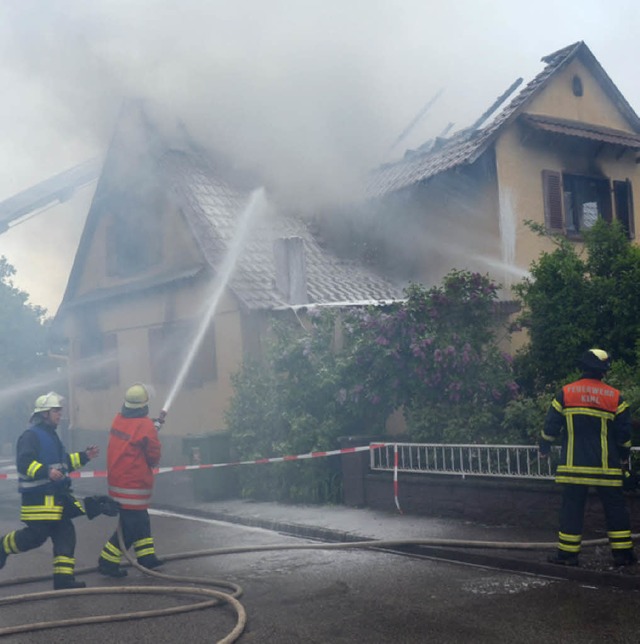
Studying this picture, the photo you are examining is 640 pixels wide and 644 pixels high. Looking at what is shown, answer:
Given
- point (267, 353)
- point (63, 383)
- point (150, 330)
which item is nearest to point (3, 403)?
point (63, 383)

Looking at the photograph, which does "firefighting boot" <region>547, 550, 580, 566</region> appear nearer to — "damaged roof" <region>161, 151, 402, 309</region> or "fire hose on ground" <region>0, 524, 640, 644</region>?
"fire hose on ground" <region>0, 524, 640, 644</region>

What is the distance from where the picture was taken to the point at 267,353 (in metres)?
12.8

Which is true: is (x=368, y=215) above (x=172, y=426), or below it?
above

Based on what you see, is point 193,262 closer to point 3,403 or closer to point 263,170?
point 263,170

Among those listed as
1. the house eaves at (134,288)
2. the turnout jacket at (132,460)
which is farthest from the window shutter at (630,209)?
the turnout jacket at (132,460)

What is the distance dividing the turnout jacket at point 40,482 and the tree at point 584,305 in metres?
5.57

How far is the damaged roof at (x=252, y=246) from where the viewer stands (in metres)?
15.4

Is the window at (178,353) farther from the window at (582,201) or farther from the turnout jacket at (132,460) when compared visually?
the turnout jacket at (132,460)

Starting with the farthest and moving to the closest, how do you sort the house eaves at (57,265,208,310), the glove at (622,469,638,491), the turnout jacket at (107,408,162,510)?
the house eaves at (57,265,208,310), the turnout jacket at (107,408,162,510), the glove at (622,469,638,491)

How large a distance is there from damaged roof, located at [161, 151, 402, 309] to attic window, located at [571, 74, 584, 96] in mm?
5205

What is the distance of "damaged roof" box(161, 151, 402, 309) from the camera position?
50.7 ft

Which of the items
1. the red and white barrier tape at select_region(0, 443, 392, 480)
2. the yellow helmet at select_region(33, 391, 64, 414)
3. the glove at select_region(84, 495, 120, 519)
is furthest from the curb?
the yellow helmet at select_region(33, 391, 64, 414)

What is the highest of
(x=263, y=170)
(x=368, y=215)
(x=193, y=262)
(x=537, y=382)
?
(x=263, y=170)

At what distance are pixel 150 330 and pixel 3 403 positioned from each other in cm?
1302
